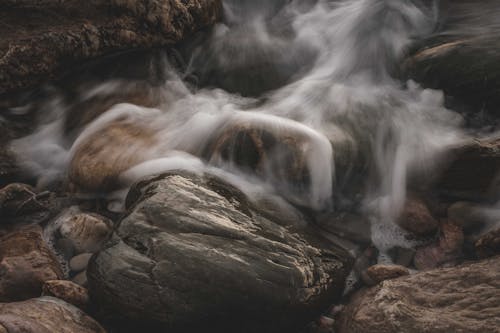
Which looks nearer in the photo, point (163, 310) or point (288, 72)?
point (163, 310)

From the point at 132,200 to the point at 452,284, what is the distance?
252 centimetres

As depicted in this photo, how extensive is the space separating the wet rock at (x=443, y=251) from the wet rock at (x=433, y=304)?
1.65 ft

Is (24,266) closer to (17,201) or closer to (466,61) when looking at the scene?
(17,201)

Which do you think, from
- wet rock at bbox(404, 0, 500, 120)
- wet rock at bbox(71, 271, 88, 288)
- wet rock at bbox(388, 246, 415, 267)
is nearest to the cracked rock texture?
wet rock at bbox(71, 271, 88, 288)

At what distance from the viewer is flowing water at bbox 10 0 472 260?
3.54 m

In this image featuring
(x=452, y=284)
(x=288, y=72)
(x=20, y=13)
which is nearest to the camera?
(x=452, y=284)

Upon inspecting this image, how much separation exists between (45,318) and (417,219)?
3.01 m

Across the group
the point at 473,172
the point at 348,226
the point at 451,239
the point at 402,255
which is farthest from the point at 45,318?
the point at 473,172

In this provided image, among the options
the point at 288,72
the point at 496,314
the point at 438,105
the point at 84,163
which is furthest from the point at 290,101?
the point at 496,314

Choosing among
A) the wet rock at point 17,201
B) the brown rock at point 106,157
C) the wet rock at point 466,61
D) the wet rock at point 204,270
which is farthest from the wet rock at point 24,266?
the wet rock at point 466,61

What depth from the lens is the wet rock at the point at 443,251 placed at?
3.09 meters

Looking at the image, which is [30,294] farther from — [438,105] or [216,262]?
[438,105]

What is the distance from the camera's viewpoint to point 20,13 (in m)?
4.15

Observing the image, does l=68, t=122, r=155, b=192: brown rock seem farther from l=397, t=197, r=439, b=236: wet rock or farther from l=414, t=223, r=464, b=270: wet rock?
l=414, t=223, r=464, b=270: wet rock
